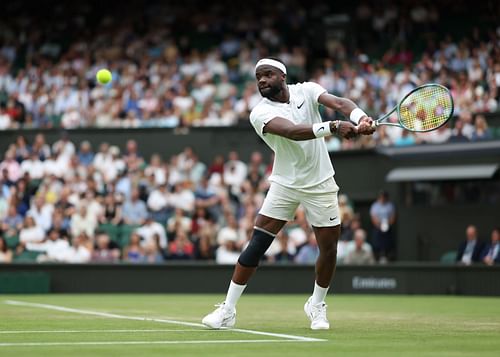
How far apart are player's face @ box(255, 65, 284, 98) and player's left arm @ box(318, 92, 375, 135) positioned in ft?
1.37

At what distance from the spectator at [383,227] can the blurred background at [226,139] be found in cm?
4

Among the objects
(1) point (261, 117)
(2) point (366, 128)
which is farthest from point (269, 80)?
(2) point (366, 128)

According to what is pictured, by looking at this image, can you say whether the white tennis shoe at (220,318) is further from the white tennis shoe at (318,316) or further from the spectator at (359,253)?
the spectator at (359,253)

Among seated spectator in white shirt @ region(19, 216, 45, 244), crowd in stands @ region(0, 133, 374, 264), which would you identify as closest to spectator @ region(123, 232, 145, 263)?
crowd in stands @ region(0, 133, 374, 264)

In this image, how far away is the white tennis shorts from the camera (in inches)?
378

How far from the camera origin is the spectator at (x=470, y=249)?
752 inches

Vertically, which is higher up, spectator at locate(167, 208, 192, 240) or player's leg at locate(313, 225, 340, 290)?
spectator at locate(167, 208, 192, 240)

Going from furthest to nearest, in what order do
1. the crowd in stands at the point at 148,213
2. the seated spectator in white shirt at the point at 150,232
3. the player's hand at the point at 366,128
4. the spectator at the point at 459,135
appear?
the seated spectator in white shirt at the point at 150,232 < the crowd in stands at the point at 148,213 < the spectator at the point at 459,135 < the player's hand at the point at 366,128

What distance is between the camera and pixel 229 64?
27078 millimetres

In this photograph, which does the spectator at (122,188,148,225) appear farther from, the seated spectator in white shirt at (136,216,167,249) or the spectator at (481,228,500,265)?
the spectator at (481,228,500,265)

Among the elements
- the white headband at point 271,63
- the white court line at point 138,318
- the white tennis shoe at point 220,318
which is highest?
the white headband at point 271,63

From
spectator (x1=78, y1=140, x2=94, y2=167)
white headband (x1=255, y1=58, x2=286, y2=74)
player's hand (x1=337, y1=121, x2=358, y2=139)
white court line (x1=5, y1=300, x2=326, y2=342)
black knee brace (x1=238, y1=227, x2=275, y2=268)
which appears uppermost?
spectator (x1=78, y1=140, x2=94, y2=167)

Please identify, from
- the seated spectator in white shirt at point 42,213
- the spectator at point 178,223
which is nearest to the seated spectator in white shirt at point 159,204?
the spectator at point 178,223

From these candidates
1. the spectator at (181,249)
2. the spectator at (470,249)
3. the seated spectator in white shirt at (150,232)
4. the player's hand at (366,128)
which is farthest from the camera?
the seated spectator in white shirt at (150,232)
